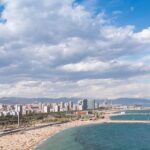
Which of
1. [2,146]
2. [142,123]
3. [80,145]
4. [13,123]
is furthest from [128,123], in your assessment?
[2,146]

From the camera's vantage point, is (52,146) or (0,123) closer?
(52,146)

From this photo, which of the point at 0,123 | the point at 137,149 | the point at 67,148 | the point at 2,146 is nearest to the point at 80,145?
the point at 67,148

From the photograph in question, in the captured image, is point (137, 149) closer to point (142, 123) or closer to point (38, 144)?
point (38, 144)

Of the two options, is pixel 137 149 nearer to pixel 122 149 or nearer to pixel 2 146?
pixel 122 149

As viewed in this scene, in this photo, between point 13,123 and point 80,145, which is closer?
point 80,145

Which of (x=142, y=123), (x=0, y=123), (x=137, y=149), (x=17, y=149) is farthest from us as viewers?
(x=142, y=123)

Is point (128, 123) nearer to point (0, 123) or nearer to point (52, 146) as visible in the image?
point (0, 123)

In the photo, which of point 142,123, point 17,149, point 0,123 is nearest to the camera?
point 17,149

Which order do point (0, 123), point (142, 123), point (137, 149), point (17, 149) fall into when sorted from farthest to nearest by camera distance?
point (142, 123) → point (0, 123) → point (137, 149) → point (17, 149)
